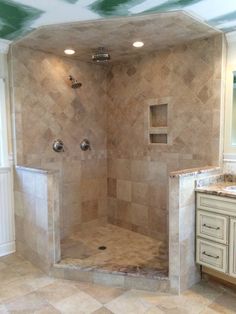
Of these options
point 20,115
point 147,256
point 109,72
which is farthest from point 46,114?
point 147,256

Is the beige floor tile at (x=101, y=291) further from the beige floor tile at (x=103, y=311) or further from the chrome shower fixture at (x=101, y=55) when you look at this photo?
the chrome shower fixture at (x=101, y=55)

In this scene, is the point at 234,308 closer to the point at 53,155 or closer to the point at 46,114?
the point at 53,155

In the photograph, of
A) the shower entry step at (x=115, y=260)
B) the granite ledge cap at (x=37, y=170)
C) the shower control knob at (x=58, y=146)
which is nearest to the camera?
the shower entry step at (x=115, y=260)

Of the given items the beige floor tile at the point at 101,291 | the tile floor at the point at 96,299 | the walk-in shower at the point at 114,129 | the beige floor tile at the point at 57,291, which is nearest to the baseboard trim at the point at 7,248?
the walk-in shower at the point at 114,129

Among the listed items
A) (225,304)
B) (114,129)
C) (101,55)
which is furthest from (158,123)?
(225,304)

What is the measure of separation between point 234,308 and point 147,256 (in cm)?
99

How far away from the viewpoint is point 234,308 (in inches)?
87.1

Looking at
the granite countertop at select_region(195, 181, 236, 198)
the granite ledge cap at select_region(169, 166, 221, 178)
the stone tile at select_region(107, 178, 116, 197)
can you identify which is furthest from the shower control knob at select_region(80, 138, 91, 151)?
the granite countertop at select_region(195, 181, 236, 198)

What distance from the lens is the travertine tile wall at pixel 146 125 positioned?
288 cm

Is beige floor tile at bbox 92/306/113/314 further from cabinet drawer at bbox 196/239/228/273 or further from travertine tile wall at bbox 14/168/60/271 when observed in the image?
cabinet drawer at bbox 196/239/228/273

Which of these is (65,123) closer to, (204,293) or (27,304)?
(27,304)

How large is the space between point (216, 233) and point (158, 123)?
159cm

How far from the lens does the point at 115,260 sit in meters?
2.84

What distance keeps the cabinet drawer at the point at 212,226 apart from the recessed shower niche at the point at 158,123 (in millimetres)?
1182
